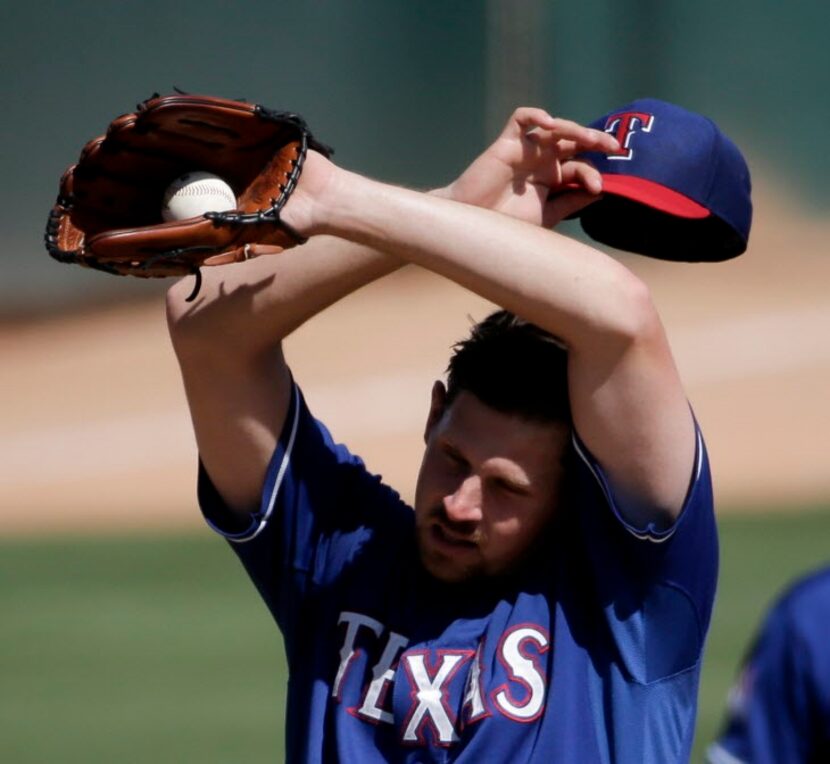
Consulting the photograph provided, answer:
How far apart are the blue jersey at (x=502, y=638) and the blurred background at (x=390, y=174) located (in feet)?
20.5

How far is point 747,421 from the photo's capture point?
32.2 ft

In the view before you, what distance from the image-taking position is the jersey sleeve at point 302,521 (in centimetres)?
264

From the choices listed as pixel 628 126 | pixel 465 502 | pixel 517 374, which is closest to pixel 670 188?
pixel 628 126

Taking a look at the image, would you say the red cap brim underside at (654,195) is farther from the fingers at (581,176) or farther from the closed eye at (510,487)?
the closed eye at (510,487)

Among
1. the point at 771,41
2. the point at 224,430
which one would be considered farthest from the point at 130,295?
the point at 224,430

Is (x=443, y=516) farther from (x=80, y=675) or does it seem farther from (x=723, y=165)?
(x=80, y=675)

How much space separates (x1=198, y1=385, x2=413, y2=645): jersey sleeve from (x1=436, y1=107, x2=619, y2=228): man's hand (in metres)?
0.44

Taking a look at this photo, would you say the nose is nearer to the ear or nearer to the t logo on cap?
the ear

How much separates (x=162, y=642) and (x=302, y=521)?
3.91m

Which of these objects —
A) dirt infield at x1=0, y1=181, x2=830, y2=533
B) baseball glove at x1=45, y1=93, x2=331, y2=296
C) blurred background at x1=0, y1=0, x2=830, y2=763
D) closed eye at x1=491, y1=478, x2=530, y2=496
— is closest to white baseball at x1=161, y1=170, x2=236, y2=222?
baseball glove at x1=45, y1=93, x2=331, y2=296

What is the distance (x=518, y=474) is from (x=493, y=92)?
1015 centimetres

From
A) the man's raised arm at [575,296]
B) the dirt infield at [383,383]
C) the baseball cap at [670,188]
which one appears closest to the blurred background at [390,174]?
the dirt infield at [383,383]

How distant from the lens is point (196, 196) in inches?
97.9

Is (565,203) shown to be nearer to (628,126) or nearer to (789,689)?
(628,126)
